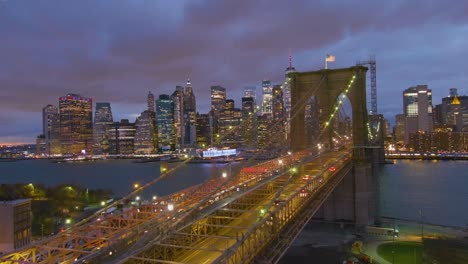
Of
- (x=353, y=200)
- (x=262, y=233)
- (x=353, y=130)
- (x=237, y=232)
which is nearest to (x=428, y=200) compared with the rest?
(x=353, y=130)

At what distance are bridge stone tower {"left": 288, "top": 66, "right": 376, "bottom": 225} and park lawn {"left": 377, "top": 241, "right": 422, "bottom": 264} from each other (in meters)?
3.26

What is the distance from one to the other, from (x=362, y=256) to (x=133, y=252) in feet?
39.6

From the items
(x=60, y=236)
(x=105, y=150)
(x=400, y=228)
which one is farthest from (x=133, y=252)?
(x=105, y=150)

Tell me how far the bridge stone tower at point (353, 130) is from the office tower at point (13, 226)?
17327 millimetres

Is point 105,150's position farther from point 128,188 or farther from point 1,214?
point 1,214

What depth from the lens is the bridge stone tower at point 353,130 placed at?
23781mm

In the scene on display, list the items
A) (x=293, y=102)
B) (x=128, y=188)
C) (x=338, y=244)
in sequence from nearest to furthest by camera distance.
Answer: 1. (x=338, y=244)
2. (x=293, y=102)
3. (x=128, y=188)

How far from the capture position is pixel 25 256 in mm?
10023

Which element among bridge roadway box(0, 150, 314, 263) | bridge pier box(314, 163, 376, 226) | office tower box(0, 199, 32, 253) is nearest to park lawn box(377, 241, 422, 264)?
bridge pier box(314, 163, 376, 226)

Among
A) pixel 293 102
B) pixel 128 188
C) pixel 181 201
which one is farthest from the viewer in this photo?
pixel 128 188

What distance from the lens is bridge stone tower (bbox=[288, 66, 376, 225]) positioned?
23781mm

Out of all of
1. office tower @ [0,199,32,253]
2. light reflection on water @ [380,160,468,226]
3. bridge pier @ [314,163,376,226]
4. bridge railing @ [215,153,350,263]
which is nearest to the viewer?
bridge railing @ [215,153,350,263]

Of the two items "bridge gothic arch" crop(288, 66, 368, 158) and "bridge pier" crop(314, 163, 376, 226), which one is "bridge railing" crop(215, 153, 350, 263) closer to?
"bridge pier" crop(314, 163, 376, 226)

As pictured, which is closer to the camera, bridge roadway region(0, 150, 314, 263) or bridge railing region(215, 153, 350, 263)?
bridge railing region(215, 153, 350, 263)
